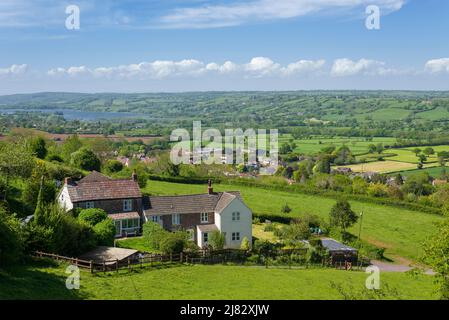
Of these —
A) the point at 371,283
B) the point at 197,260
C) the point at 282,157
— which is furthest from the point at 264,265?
the point at 282,157

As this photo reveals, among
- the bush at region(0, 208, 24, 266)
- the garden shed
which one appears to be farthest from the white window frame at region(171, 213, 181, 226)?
the bush at region(0, 208, 24, 266)

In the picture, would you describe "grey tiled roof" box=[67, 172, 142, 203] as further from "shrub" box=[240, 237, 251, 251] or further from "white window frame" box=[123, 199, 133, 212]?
"shrub" box=[240, 237, 251, 251]

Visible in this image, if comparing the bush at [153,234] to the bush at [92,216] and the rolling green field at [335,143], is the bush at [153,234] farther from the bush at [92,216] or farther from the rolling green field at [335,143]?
the rolling green field at [335,143]

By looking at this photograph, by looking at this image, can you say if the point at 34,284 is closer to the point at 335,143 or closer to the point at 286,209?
the point at 286,209

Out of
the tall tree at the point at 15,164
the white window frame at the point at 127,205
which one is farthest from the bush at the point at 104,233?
the tall tree at the point at 15,164

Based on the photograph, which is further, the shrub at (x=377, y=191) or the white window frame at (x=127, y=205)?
the shrub at (x=377, y=191)

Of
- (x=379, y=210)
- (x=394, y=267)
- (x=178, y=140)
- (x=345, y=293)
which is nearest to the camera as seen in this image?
(x=345, y=293)

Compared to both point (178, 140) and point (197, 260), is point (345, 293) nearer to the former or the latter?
point (197, 260)

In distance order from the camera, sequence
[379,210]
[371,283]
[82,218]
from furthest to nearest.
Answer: [379,210] < [82,218] < [371,283]
